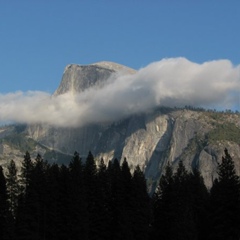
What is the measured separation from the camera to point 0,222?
259 feet

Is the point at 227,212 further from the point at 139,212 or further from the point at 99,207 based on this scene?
the point at 99,207

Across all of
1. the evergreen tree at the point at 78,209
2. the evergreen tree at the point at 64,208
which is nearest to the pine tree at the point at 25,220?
the evergreen tree at the point at 64,208

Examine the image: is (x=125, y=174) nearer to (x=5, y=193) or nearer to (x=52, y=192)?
(x=52, y=192)

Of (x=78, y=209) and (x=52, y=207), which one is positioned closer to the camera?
(x=78, y=209)

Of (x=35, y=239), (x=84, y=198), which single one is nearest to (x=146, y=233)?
(x=84, y=198)

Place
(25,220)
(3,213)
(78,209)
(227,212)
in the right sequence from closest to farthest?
(227,212) < (25,220) < (78,209) < (3,213)

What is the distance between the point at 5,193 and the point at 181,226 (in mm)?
28451

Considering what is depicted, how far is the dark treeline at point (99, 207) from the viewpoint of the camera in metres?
78.7

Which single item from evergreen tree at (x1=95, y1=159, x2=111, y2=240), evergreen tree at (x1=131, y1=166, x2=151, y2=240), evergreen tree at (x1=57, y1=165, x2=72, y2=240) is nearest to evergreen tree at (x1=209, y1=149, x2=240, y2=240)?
evergreen tree at (x1=131, y1=166, x2=151, y2=240)

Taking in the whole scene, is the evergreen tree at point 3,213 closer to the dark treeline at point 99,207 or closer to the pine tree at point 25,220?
the dark treeline at point 99,207

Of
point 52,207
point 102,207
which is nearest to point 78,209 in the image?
point 52,207

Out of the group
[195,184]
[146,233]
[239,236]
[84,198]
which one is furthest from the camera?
[195,184]

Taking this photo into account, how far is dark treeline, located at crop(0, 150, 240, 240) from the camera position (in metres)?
78.7

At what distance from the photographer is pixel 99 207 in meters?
85.7
